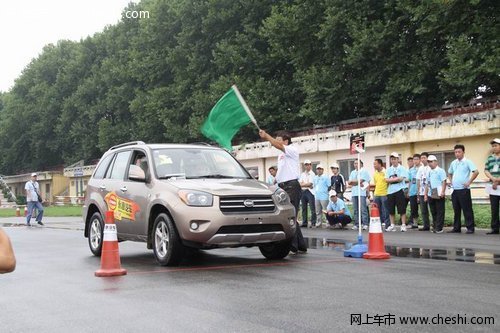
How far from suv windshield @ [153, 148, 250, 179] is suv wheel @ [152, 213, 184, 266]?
841mm

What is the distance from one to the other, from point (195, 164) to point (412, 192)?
8.65 metres

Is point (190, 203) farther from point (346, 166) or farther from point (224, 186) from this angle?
point (346, 166)

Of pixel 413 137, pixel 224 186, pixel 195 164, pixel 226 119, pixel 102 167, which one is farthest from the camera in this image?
pixel 413 137

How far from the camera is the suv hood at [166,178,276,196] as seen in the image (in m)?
9.09

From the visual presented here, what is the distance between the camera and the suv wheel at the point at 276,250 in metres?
9.76

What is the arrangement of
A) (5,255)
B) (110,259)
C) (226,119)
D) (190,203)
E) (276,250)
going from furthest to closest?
(226,119) → (276,250) → (190,203) → (110,259) → (5,255)

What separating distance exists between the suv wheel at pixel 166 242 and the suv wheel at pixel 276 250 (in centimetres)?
153

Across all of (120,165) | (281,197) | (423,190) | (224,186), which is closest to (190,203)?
(224,186)

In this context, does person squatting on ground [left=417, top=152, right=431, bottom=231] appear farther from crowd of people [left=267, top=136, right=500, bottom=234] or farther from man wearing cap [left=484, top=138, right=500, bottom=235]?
man wearing cap [left=484, top=138, right=500, bottom=235]

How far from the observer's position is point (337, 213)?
1786cm

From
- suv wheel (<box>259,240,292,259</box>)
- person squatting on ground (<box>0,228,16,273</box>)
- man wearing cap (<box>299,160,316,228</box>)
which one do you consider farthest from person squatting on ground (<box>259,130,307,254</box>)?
man wearing cap (<box>299,160,316,228</box>)

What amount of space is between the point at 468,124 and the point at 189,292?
25.3 metres

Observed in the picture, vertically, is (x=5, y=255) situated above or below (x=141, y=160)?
below

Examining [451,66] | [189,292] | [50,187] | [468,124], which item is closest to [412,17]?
[451,66]
